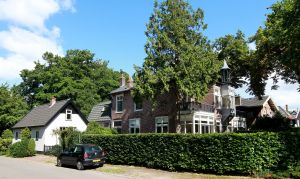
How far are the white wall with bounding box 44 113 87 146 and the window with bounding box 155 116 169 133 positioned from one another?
12331 mm

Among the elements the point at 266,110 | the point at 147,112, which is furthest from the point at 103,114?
the point at 266,110

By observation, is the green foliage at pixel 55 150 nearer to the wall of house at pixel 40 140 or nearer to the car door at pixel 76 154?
the wall of house at pixel 40 140

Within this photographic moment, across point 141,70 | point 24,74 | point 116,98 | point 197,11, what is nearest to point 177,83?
point 141,70

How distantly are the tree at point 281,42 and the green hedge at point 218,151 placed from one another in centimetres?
591

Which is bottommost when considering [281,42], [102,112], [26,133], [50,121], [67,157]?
[67,157]

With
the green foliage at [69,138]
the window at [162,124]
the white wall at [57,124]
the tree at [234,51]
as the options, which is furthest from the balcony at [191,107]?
the white wall at [57,124]

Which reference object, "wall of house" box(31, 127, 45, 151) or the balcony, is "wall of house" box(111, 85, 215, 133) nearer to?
the balcony

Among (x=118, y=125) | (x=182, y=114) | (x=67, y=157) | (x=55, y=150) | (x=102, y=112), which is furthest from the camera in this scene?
(x=102, y=112)

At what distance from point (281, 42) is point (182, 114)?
1310 centimetres

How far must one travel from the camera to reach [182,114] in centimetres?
3350

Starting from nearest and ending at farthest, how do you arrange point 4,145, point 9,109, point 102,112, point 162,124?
point 162,124, point 4,145, point 102,112, point 9,109

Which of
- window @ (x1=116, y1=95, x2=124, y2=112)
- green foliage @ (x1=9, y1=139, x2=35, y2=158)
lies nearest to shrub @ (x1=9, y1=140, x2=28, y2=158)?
green foliage @ (x1=9, y1=139, x2=35, y2=158)

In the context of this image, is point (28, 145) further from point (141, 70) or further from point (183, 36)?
point (183, 36)

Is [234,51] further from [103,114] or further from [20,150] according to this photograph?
[20,150]
